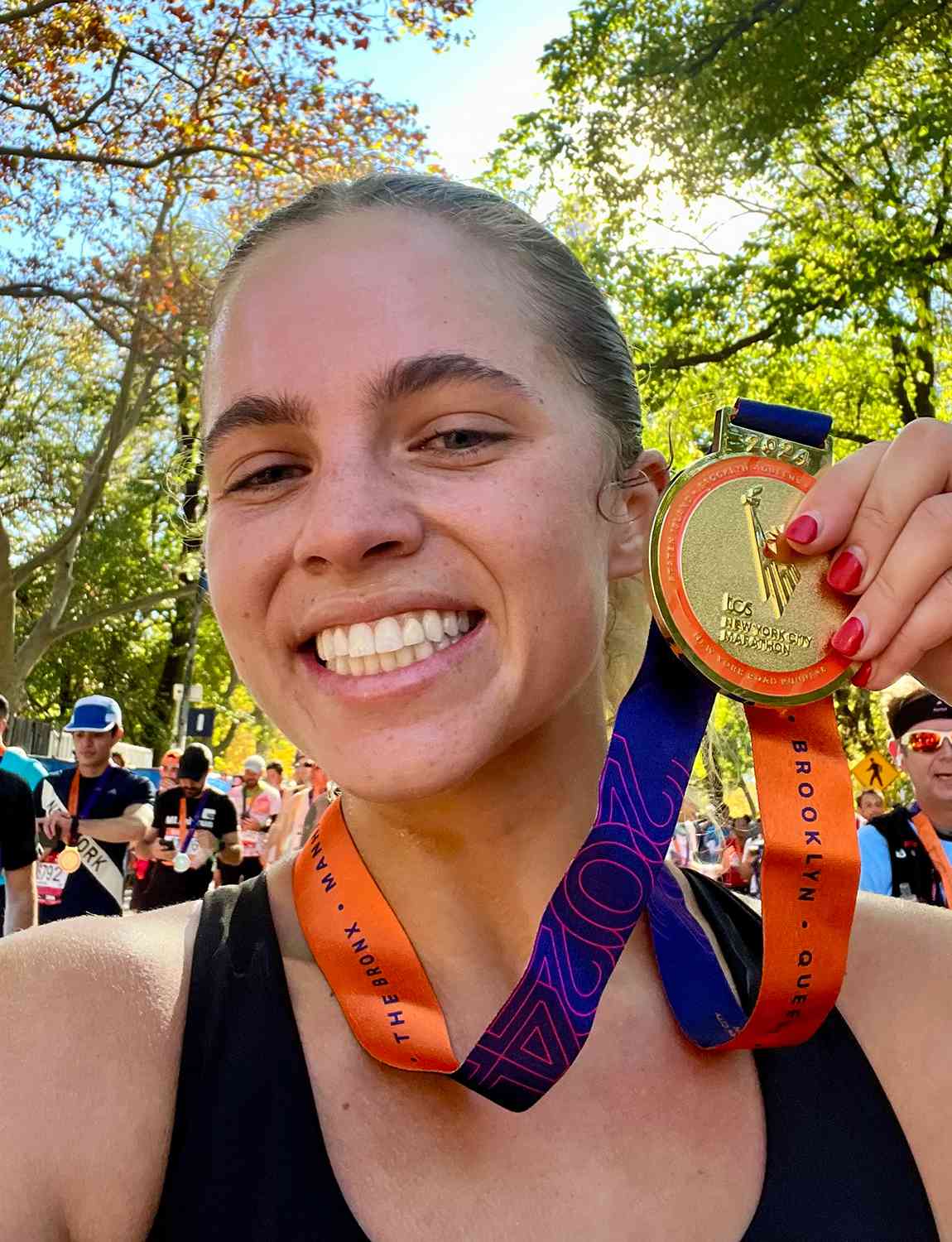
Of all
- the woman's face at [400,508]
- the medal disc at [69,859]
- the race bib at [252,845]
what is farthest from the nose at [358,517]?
the race bib at [252,845]

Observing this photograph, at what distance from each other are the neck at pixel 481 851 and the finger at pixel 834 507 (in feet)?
1.70

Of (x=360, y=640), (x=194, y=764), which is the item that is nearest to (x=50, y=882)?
(x=194, y=764)

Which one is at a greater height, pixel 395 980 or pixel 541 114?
pixel 541 114

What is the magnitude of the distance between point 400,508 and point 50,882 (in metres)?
6.48

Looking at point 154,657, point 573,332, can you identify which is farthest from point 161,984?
point 154,657

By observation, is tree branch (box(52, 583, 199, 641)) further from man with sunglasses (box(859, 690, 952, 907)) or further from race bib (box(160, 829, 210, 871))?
man with sunglasses (box(859, 690, 952, 907))

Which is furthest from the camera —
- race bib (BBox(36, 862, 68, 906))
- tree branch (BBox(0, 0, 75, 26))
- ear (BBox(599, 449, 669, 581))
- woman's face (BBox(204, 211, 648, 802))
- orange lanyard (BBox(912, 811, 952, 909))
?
tree branch (BBox(0, 0, 75, 26))

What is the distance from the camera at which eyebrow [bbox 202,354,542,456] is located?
1.58m

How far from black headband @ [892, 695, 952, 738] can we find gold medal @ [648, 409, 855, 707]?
3965 millimetres

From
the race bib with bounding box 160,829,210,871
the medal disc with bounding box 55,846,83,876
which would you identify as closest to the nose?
the medal disc with bounding box 55,846,83,876

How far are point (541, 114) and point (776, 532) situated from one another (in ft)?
39.9

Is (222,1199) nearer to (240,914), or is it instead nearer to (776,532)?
(240,914)

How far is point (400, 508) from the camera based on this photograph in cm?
154

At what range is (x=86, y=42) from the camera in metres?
10.0
